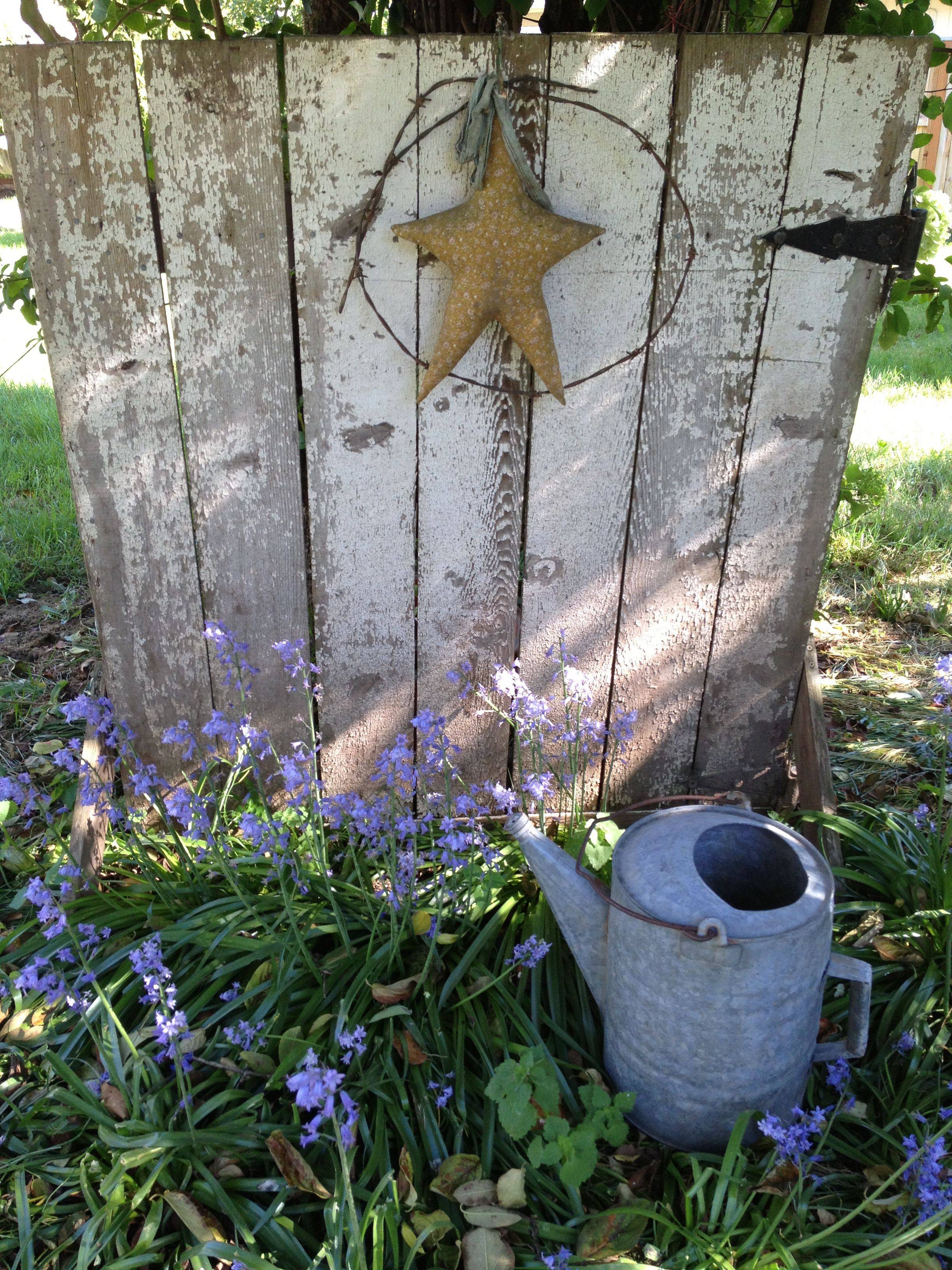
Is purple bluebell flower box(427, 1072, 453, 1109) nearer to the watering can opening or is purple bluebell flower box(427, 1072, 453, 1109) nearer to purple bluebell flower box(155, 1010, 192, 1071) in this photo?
purple bluebell flower box(155, 1010, 192, 1071)

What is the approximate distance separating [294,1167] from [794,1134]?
0.80m

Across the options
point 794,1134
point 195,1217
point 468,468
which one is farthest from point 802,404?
point 195,1217

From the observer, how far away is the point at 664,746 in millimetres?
2547

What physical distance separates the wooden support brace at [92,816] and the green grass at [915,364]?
4371mm

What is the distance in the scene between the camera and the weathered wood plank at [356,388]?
1898mm

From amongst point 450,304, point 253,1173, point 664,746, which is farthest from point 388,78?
point 253,1173

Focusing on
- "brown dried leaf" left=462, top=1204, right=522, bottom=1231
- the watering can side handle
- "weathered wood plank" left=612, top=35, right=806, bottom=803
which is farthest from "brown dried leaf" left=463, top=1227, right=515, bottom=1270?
"weathered wood plank" left=612, top=35, right=806, bottom=803

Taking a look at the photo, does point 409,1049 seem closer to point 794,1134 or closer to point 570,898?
point 570,898

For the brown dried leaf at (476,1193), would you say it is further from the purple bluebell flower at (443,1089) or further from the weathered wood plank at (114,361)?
the weathered wood plank at (114,361)

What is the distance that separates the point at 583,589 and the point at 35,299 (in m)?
1.39

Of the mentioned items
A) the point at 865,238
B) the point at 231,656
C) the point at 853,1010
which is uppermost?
the point at 865,238

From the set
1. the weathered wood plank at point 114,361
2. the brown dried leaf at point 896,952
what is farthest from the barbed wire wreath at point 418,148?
the brown dried leaf at point 896,952

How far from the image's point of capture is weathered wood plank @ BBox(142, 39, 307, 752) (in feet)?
6.25

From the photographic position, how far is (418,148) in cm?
194
